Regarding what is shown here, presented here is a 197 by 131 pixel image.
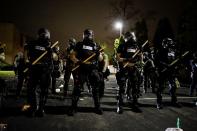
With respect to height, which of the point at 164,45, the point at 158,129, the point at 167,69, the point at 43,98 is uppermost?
the point at 164,45

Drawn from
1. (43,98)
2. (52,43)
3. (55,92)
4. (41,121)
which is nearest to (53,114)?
(43,98)

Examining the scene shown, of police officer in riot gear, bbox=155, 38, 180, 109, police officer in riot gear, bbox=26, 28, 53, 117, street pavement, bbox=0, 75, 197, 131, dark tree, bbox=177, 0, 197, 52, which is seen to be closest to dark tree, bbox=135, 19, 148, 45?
dark tree, bbox=177, 0, 197, 52

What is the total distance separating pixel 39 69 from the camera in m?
9.19

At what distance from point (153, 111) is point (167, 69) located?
1.56m

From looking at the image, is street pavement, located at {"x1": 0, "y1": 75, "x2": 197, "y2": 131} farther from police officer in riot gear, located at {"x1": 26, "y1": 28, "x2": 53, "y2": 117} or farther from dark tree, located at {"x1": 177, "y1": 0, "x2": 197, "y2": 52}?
dark tree, located at {"x1": 177, "y1": 0, "x2": 197, "y2": 52}

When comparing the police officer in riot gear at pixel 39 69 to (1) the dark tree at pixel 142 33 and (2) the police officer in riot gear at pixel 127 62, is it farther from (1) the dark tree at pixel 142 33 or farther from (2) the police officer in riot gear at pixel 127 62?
(1) the dark tree at pixel 142 33

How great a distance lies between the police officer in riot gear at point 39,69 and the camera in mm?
9031

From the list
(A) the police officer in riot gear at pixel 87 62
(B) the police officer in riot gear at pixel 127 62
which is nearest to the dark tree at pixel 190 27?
(B) the police officer in riot gear at pixel 127 62

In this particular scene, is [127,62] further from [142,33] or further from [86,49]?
[142,33]

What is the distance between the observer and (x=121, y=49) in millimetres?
10273

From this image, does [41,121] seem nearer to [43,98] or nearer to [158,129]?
[43,98]

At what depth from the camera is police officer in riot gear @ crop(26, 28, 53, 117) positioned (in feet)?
29.6

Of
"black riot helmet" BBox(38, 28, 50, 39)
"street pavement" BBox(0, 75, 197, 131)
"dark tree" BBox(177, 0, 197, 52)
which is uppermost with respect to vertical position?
"dark tree" BBox(177, 0, 197, 52)

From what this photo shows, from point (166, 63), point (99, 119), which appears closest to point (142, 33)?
point (166, 63)
